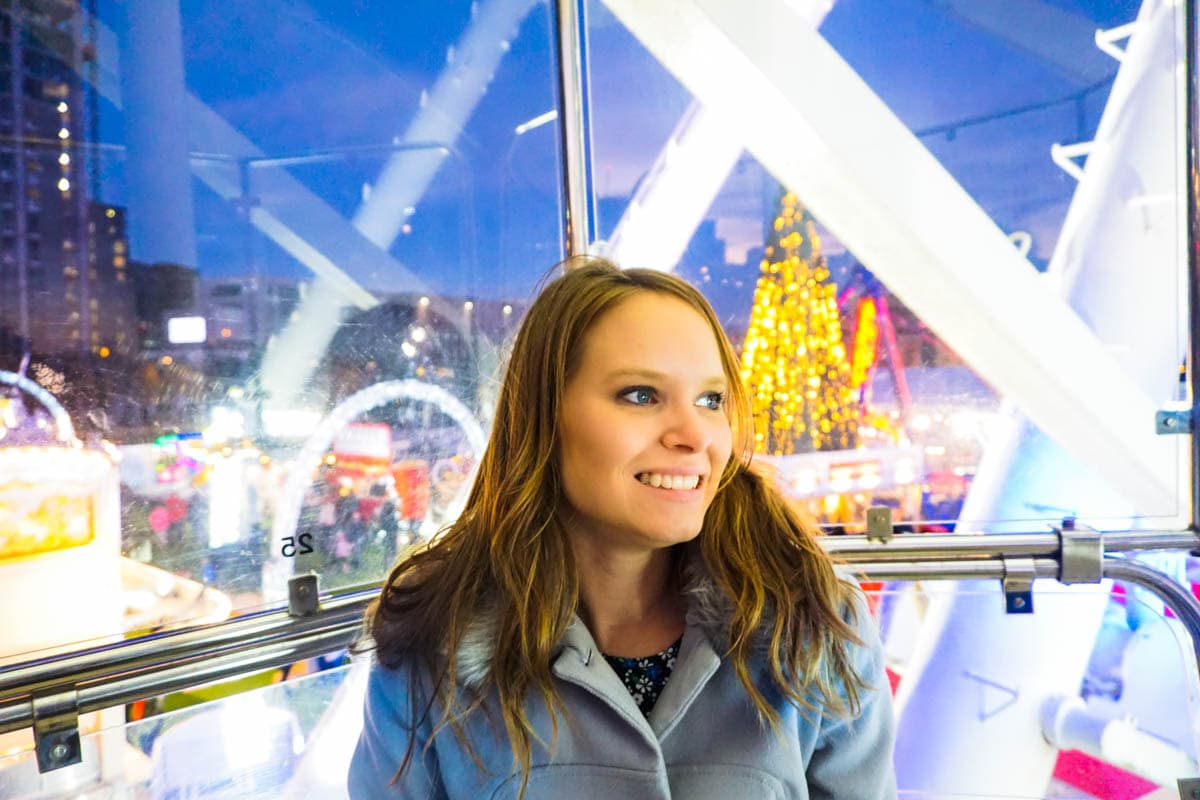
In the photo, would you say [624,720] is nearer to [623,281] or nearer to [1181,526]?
[623,281]

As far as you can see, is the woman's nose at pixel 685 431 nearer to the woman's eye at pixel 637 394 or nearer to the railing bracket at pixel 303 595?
the woman's eye at pixel 637 394

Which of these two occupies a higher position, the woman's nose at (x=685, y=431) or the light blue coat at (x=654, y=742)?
the woman's nose at (x=685, y=431)

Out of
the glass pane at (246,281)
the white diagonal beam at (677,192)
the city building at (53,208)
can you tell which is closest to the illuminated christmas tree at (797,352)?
the white diagonal beam at (677,192)

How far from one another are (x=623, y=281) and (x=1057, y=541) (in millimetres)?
1135

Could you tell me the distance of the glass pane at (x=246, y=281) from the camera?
1.43 metres

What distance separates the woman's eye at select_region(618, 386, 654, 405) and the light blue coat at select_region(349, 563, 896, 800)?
0.29m

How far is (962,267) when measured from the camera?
6.73 ft

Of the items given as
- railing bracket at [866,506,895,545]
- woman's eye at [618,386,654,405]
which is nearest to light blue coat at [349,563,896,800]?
woman's eye at [618,386,654,405]

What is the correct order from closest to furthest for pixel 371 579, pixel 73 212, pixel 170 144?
pixel 73 212, pixel 170 144, pixel 371 579

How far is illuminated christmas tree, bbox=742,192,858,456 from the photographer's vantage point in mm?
2145

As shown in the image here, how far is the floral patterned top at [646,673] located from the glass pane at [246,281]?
0.72m

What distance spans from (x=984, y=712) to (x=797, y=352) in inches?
40.1

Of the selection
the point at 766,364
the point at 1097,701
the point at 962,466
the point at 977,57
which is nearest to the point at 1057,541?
the point at 962,466

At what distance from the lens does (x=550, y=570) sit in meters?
1.37
